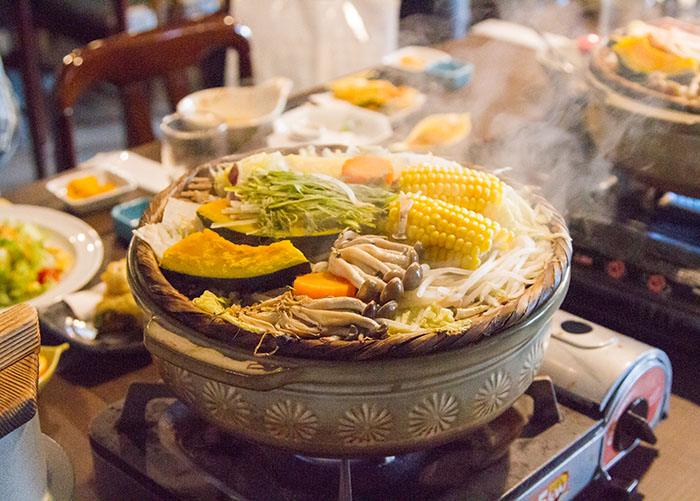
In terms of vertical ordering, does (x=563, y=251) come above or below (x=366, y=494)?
above

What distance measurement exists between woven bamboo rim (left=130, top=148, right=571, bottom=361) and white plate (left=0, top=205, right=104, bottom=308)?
75cm

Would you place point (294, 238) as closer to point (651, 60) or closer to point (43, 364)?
point (43, 364)

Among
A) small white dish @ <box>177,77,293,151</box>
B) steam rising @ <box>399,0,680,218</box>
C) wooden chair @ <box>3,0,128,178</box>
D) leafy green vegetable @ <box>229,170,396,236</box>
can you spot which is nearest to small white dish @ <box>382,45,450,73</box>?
steam rising @ <box>399,0,680,218</box>

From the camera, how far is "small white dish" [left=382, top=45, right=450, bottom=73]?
2854 mm

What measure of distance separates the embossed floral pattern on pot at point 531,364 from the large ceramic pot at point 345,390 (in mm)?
12

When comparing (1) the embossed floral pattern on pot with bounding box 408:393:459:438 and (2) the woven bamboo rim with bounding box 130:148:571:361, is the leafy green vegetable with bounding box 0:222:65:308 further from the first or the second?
(1) the embossed floral pattern on pot with bounding box 408:393:459:438

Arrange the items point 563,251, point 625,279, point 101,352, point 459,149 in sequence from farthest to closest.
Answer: point 459,149, point 625,279, point 101,352, point 563,251

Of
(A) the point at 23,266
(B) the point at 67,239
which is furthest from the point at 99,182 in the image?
(A) the point at 23,266

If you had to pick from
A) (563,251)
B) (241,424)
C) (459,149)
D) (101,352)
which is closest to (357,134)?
(459,149)

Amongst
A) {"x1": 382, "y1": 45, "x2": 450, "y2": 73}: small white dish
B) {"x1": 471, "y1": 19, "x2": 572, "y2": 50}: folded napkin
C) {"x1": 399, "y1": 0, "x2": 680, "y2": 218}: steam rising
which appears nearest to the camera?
{"x1": 399, "y1": 0, "x2": 680, "y2": 218}: steam rising

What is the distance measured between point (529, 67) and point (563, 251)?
213cm

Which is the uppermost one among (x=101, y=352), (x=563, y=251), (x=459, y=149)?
(x=563, y=251)

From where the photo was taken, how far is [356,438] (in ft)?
3.00

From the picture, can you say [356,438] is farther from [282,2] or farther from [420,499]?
[282,2]
